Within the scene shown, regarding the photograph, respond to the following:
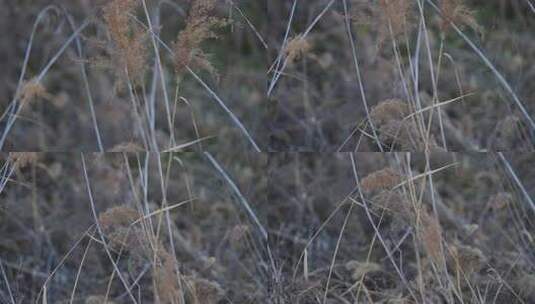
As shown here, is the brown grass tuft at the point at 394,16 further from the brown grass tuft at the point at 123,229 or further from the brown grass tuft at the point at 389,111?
the brown grass tuft at the point at 123,229

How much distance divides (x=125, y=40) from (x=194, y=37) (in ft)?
0.52

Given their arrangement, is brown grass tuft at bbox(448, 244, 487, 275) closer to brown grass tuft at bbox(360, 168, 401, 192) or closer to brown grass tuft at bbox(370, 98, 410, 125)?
brown grass tuft at bbox(360, 168, 401, 192)

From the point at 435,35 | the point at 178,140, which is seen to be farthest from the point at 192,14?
the point at 435,35

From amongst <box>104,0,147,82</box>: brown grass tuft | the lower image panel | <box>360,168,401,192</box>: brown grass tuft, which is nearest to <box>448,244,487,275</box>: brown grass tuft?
the lower image panel

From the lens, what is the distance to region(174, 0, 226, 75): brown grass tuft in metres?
2.18

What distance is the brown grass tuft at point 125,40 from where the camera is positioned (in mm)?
2174

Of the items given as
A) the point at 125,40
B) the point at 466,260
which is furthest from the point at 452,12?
the point at 125,40

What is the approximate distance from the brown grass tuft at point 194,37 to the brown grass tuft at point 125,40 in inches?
3.5

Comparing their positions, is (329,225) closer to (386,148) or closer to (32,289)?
(386,148)

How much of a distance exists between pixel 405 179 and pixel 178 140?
1357 millimetres

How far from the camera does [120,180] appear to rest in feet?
9.04

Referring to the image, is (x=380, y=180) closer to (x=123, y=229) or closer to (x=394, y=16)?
(x=394, y=16)

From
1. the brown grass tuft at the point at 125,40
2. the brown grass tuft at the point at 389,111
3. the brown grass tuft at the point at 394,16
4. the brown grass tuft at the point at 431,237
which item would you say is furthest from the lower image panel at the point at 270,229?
the brown grass tuft at the point at 394,16

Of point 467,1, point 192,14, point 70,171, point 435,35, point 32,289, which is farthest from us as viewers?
point 435,35
